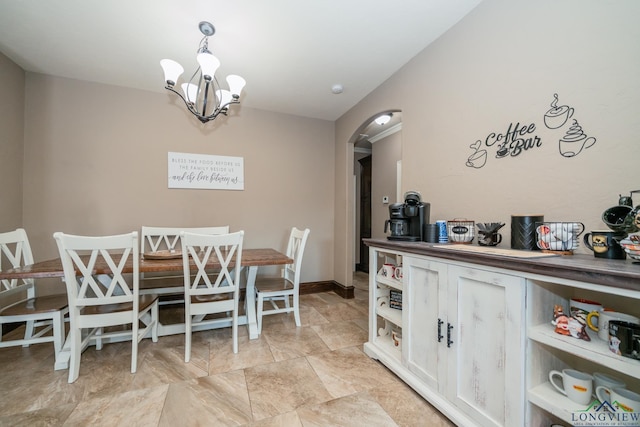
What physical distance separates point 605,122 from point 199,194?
3540mm

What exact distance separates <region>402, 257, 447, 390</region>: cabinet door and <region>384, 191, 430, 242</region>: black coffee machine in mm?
254

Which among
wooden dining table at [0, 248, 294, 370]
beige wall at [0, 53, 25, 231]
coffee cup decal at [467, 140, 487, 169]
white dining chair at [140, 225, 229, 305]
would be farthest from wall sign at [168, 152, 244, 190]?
coffee cup decal at [467, 140, 487, 169]

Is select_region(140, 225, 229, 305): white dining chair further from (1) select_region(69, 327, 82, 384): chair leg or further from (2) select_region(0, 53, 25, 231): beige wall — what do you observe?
(2) select_region(0, 53, 25, 231): beige wall

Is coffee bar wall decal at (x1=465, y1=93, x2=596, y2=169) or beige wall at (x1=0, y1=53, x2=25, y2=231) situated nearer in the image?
coffee bar wall decal at (x1=465, y1=93, x2=596, y2=169)

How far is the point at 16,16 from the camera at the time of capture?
73.9 inches

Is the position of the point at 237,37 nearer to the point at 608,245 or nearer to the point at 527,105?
the point at 527,105

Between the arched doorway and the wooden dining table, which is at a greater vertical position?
the arched doorway

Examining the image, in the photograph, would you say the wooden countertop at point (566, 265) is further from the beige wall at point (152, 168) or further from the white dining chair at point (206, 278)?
the beige wall at point (152, 168)

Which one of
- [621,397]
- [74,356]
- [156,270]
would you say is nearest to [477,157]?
[621,397]

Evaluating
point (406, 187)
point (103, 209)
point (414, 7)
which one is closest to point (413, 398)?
point (406, 187)

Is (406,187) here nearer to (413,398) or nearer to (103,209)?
(413,398)

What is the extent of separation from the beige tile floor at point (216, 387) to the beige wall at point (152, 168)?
142 cm

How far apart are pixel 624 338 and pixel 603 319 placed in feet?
0.35

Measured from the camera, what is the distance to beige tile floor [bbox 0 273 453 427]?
1377 millimetres
